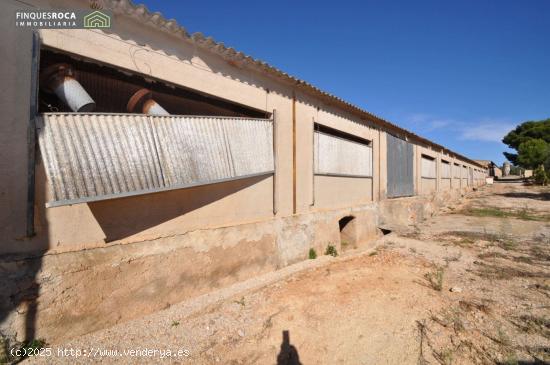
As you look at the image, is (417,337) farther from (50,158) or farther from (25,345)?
(50,158)

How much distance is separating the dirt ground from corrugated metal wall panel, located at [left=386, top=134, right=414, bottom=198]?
524 cm

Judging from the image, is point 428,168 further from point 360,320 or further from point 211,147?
point 211,147

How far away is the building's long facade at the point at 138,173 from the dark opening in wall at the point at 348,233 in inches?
67.1

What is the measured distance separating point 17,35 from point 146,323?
3.78 metres

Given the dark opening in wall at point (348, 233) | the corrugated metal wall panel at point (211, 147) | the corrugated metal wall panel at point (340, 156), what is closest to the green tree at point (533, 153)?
the corrugated metal wall panel at point (340, 156)

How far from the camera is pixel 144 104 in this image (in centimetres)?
410

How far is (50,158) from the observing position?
2955mm

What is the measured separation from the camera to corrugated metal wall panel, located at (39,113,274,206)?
9.87 ft

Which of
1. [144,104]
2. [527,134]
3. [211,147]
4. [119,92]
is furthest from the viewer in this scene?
[527,134]

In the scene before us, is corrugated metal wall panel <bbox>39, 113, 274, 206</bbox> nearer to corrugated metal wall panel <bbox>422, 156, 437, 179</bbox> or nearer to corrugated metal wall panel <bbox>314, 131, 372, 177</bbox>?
corrugated metal wall panel <bbox>314, 131, 372, 177</bbox>

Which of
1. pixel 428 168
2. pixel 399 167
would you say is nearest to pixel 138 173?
pixel 399 167

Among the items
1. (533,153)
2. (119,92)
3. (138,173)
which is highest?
(533,153)

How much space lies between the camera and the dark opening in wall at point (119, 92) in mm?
3633

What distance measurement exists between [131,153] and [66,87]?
43.1 inches
